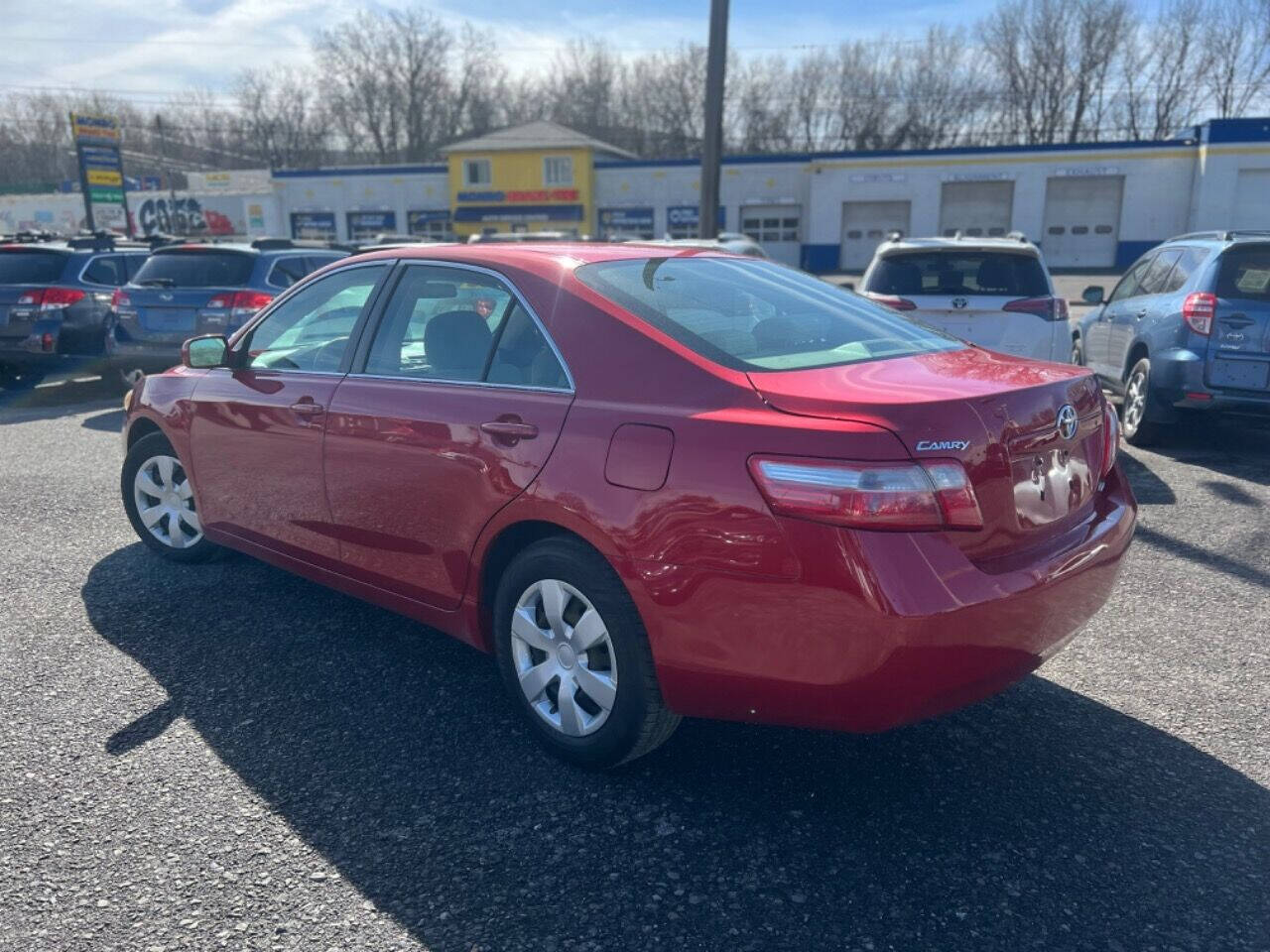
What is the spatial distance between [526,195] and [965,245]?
4635cm

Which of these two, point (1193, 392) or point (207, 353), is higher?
point (207, 353)

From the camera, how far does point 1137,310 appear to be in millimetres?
8258

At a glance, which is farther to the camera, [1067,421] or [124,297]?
[124,297]

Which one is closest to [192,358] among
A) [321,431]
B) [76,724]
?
[321,431]

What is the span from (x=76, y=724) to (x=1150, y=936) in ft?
10.9

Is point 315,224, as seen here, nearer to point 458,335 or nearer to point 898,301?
point 898,301

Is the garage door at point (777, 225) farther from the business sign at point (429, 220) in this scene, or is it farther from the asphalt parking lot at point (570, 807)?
the asphalt parking lot at point (570, 807)

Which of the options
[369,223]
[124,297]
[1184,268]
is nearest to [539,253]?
[1184,268]

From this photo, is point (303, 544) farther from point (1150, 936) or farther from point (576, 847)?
point (1150, 936)

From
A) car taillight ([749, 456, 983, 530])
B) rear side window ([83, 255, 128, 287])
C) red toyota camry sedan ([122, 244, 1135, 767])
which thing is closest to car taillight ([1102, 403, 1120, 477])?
red toyota camry sedan ([122, 244, 1135, 767])

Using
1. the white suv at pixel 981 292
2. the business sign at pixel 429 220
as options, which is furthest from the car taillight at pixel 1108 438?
the business sign at pixel 429 220

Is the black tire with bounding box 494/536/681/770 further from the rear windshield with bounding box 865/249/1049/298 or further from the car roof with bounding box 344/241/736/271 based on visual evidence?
the rear windshield with bounding box 865/249/1049/298

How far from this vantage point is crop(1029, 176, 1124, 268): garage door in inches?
1750

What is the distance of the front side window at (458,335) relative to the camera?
10.6ft
